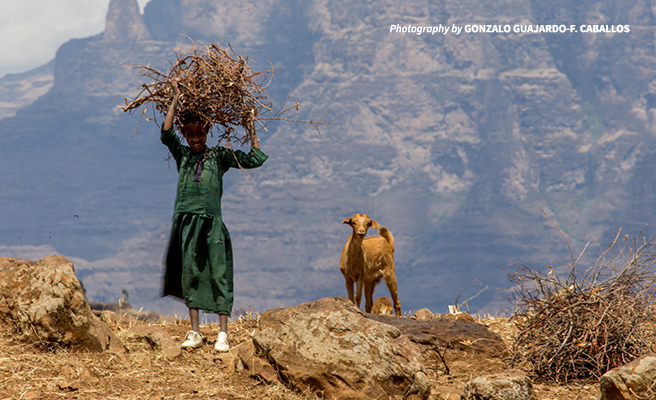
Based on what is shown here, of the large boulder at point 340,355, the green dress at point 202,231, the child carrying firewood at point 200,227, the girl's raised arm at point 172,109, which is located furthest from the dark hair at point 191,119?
the large boulder at point 340,355

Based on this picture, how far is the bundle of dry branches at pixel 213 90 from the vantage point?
744 centimetres

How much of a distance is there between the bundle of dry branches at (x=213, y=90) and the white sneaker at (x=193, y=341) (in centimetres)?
227

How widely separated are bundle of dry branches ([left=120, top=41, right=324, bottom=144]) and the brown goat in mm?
3898

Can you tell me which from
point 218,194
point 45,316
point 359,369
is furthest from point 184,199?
point 359,369

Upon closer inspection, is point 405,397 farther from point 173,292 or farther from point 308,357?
point 173,292

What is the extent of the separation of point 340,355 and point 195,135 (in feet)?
10.5

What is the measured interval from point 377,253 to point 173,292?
4.97 meters

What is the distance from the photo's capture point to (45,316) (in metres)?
6.65

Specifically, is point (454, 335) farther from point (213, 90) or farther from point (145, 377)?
point (213, 90)

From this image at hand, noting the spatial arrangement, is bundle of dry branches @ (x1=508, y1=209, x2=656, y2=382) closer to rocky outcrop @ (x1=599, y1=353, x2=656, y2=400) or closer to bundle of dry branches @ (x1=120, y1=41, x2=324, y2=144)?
rocky outcrop @ (x1=599, y1=353, x2=656, y2=400)

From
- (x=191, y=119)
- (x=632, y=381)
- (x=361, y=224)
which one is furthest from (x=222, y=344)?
(x=361, y=224)

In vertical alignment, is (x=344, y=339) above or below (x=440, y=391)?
above

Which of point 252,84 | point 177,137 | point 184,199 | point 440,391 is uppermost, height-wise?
point 252,84

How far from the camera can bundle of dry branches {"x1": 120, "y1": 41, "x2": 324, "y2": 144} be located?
24.4 ft
